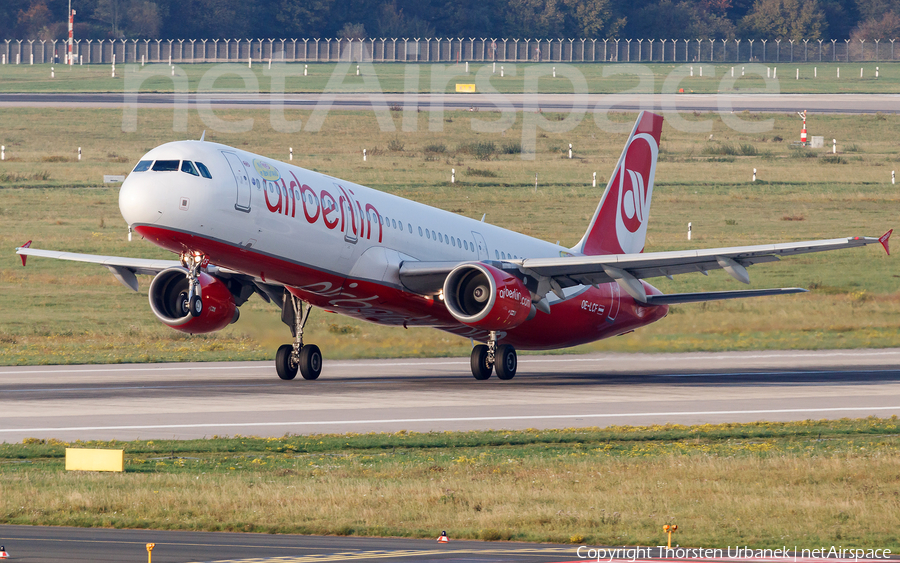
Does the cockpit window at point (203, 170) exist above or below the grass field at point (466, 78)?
below

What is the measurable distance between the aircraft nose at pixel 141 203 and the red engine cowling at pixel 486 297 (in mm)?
9362

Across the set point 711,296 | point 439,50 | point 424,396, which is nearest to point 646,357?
point 711,296

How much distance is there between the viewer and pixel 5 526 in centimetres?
1984

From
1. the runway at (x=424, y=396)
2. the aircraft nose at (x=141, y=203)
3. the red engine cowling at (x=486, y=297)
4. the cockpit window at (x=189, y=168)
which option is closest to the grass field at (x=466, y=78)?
the runway at (x=424, y=396)

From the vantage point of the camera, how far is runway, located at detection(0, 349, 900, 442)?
32156 mm

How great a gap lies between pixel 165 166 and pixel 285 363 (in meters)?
10.4

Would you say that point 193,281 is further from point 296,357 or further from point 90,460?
point 90,460

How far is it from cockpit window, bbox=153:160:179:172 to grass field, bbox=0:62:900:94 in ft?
367

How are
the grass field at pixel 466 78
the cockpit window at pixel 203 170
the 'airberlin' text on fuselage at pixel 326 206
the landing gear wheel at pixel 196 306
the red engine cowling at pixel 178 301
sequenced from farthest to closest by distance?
the grass field at pixel 466 78 → the red engine cowling at pixel 178 301 → the 'airberlin' text on fuselage at pixel 326 206 → the landing gear wheel at pixel 196 306 → the cockpit window at pixel 203 170

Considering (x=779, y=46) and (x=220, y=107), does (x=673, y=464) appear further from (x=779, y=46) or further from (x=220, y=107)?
(x=779, y=46)

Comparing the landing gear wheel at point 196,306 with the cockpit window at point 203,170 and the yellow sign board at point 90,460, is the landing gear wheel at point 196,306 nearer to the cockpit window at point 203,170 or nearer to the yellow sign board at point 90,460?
the cockpit window at point 203,170

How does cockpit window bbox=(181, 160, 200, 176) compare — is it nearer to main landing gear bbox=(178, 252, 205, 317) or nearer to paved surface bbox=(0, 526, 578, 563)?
main landing gear bbox=(178, 252, 205, 317)

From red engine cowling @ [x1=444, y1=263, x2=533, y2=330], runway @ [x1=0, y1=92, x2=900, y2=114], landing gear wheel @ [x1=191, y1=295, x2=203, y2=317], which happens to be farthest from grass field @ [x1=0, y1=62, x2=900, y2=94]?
landing gear wheel @ [x1=191, y1=295, x2=203, y2=317]

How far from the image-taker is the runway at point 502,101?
127188 mm
